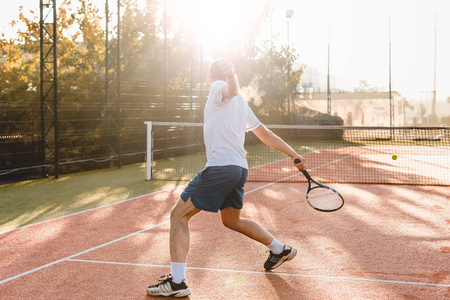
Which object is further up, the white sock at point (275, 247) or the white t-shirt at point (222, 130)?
the white t-shirt at point (222, 130)

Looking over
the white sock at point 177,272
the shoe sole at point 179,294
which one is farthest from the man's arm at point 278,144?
the shoe sole at point 179,294

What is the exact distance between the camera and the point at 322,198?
5082mm

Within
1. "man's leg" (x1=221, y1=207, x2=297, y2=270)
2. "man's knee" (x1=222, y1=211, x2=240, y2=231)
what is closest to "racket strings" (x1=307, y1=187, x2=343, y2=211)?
"man's leg" (x1=221, y1=207, x2=297, y2=270)

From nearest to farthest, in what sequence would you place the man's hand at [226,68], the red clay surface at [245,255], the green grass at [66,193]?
the man's hand at [226,68], the red clay surface at [245,255], the green grass at [66,193]

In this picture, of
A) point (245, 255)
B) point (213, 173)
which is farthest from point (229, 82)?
point (245, 255)

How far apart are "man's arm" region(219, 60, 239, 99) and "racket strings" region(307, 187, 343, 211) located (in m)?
1.57

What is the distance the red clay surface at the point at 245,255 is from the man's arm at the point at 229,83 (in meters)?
1.57

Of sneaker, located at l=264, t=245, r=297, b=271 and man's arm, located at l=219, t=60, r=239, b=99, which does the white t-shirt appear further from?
sneaker, located at l=264, t=245, r=297, b=271

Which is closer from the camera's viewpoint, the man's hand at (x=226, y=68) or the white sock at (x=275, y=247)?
the man's hand at (x=226, y=68)

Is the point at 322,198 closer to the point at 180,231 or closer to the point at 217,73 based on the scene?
the point at 180,231

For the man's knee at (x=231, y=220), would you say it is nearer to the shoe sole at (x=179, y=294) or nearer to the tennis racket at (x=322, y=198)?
the shoe sole at (x=179, y=294)

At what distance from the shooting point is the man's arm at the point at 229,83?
3912 mm

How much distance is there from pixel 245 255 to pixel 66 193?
245 inches

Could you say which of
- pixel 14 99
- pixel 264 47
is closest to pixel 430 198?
pixel 14 99
